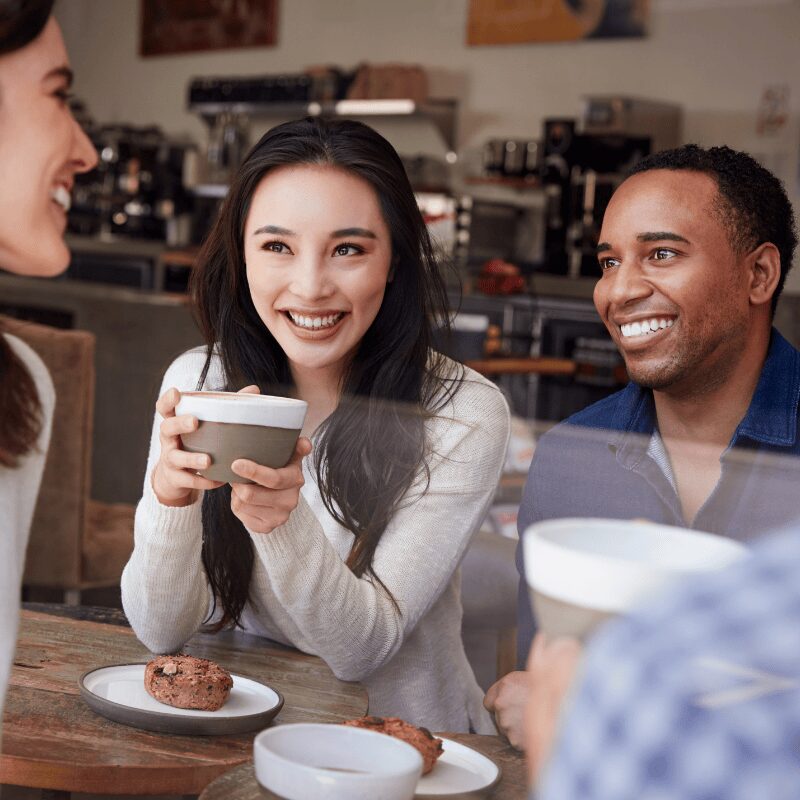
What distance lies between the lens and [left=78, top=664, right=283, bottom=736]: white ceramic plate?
106 centimetres

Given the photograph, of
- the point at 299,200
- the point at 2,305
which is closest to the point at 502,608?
the point at 299,200

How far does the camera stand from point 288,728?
80 cm

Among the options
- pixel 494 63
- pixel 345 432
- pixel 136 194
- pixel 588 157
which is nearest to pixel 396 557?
pixel 345 432

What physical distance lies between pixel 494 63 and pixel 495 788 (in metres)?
5.30

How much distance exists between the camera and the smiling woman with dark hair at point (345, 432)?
136cm

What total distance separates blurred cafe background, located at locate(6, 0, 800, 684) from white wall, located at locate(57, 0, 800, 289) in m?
0.01

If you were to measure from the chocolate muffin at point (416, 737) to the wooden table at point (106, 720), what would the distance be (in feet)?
0.40

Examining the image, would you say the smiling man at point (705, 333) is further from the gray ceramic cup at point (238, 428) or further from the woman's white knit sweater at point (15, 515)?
the woman's white knit sweater at point (15, 515)

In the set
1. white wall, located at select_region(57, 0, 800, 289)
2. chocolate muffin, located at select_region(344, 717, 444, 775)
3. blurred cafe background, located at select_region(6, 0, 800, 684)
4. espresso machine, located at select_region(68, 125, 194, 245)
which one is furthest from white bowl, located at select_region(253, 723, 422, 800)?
espresso machine, located at select_region(68, 125, 194, 245)

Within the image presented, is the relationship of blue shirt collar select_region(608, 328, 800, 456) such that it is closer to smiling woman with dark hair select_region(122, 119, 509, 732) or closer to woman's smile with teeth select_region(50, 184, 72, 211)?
smiling woman with dark hair select_region(122, 119, 509, 732)

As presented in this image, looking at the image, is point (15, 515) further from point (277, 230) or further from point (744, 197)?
point (744, 197)

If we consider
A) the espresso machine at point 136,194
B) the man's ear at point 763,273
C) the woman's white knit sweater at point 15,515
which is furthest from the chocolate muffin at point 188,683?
the espresso machine at point 136,194

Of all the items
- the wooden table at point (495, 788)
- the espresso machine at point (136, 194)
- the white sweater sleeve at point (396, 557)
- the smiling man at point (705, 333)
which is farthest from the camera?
the espresso machine at point (136, 194)

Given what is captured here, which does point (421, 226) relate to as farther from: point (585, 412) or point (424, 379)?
point (585, 412)
